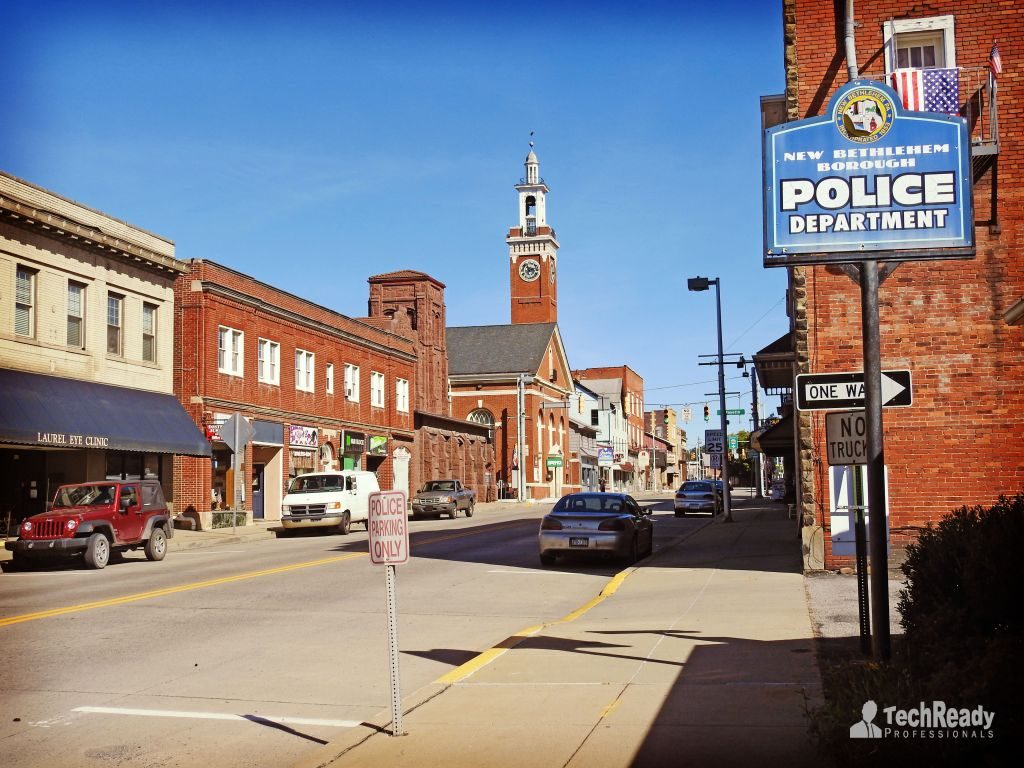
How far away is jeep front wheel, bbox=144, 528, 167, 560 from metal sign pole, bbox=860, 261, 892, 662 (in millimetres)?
17991

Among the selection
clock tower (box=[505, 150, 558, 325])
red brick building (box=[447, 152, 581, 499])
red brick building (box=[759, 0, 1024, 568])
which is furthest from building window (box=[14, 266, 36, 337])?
clock tower (box=[505, 150, 558, 325])

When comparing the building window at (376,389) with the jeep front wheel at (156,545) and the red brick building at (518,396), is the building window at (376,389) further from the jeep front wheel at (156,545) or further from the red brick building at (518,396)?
the jeep front wheel at (156,545)

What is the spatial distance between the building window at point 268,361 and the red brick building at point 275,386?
5cm

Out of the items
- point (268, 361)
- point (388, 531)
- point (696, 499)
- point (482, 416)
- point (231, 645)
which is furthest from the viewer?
point (482, 416)

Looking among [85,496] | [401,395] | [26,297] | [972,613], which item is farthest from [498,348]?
[972,613]

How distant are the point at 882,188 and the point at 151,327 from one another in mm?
28680

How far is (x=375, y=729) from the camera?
7.38m

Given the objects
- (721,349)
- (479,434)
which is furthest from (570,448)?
(721,349)

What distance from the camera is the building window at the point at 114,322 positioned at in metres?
31.2

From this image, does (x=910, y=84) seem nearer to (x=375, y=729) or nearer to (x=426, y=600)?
(x=426, y=600)

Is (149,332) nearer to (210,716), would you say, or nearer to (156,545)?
(156,545)

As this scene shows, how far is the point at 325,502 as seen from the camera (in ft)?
105

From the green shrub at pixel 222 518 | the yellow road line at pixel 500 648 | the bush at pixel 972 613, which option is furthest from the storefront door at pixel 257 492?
the bush at pixel 972 613

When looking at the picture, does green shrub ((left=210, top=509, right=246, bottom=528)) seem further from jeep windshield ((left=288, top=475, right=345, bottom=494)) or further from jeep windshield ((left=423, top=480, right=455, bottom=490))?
jeep windshield ((left=423, top=480, right=455, bottom=490))
